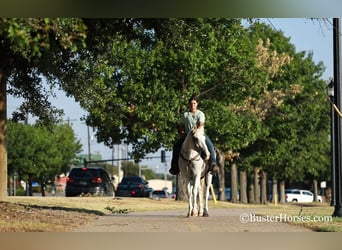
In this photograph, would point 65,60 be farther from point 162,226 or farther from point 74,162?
point 74,162

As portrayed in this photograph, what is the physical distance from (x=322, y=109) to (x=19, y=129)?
38.6 feet

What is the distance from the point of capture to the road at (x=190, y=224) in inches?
582

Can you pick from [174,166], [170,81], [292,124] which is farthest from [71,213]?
[292,124]

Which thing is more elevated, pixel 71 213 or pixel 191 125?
pixel 191 125

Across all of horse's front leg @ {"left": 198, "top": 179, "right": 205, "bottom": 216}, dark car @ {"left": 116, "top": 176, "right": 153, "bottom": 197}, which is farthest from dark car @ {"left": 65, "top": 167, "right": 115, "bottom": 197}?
dark car @ {"left": 116, "top": 176, "right": 153, "bottom": 197}

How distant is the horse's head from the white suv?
5.42 m

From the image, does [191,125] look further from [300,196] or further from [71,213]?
[300,196]

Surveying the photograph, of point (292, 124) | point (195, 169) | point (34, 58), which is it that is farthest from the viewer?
point (292, 124)

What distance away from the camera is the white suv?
2162cm

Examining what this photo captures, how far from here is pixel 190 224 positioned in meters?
15.6

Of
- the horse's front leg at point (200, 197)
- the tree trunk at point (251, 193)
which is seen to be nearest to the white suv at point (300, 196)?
the horse's front leg at point (200, 197)

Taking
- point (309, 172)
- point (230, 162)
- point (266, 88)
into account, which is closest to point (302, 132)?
point (266, 88)

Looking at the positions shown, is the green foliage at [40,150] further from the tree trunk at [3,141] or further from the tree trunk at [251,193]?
the tree trunk at [251,193]

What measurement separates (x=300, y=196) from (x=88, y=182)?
6190 millimetres
